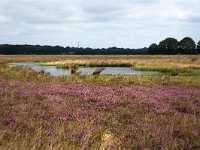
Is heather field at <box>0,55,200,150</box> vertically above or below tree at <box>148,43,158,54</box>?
above

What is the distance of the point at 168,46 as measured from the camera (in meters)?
163

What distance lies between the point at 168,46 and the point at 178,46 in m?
4.85

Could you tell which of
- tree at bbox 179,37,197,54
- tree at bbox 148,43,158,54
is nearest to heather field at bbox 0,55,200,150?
tree at bbox 179,37,197,54

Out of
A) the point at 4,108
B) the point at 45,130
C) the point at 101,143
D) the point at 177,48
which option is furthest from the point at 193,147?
the point at 177,48

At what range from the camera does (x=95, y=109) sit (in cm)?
1502

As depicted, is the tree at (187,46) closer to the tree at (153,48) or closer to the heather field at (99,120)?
the tree at (153,48)

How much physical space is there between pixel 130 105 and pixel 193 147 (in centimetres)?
606

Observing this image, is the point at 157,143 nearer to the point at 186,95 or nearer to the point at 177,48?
the point at 186,95

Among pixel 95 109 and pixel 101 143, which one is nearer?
pixel 101 143

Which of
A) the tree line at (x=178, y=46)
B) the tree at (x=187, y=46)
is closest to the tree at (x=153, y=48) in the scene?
the tree line at (x=178, y=46)

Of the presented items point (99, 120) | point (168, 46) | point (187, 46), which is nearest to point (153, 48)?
point (168, 46)

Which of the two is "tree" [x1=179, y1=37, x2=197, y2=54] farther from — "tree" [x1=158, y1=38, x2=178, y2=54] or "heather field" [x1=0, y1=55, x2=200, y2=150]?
"heather field" [x1=0, y1=55, x2=200, y2=150]

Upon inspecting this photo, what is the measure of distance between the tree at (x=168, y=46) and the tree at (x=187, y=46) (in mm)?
1939

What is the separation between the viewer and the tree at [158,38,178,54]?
6179 inches
